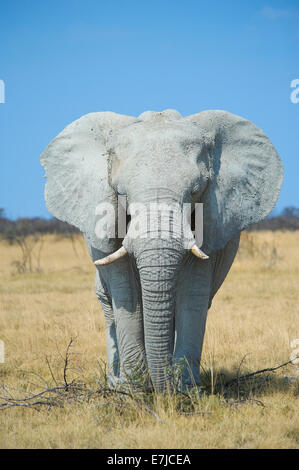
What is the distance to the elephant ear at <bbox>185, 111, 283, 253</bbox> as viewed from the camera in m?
4.52

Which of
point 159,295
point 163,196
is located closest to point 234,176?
point 163,196

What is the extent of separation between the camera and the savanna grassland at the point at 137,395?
4184 millimetres

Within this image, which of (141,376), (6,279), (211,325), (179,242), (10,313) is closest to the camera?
(179,242)

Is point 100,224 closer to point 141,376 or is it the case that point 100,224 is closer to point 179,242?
point 179,242

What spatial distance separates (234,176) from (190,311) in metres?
1.09

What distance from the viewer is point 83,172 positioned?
4.81 metres

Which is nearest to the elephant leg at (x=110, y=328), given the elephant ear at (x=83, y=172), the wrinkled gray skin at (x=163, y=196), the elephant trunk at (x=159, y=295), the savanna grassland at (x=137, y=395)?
the savanna grassland at (x=137, y=395)

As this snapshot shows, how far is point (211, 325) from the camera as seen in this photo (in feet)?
27.8

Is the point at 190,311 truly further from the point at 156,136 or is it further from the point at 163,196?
the point at 156,136

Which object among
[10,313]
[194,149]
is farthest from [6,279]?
[194,149]

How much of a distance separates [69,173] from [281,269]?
1144 cm

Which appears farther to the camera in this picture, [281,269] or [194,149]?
[281,269]

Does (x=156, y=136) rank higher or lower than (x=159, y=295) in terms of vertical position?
higher

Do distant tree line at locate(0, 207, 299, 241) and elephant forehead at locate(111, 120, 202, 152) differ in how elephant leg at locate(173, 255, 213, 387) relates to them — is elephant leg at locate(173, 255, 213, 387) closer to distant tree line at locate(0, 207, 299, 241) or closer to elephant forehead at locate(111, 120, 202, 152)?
elephant forehead at locate(111, 120, 202, 152)
